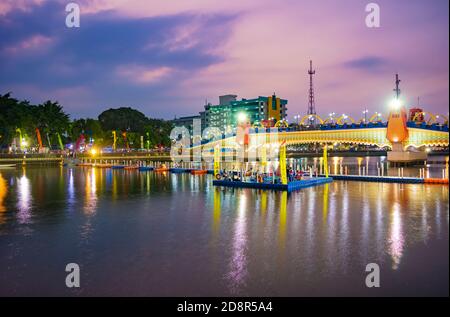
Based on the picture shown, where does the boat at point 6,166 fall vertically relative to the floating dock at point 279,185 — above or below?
above

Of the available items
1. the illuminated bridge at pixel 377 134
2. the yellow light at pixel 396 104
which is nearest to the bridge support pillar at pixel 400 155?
the illuminated bridge at pixel 377 134

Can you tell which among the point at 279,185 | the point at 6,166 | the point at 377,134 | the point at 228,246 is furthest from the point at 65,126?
the point at 228,246

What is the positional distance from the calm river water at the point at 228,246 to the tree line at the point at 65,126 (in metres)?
81.9

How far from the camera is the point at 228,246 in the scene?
18.3 meters

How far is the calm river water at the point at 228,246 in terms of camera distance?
44.2 feet

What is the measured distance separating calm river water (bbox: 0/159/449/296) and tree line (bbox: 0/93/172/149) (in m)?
81.9

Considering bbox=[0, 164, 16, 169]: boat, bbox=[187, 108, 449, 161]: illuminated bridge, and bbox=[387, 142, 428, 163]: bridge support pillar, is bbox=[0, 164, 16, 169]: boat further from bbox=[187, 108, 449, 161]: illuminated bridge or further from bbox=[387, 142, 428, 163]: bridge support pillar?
bbox=[387, 142, 428, 163]: bridge support pillar

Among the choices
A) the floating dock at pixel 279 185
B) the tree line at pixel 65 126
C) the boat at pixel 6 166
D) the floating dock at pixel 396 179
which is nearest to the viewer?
the floating dock at pixel 279 185

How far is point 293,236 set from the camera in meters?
19.9

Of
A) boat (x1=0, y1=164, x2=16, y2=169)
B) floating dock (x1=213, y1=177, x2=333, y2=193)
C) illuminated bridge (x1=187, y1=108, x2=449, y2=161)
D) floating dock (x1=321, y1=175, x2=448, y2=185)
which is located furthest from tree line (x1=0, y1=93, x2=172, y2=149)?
floating dock (x1=321, y1=175, x2=448, y2=185)

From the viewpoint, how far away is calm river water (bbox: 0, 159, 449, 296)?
1348 centimetres

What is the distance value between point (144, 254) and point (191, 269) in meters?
3.03

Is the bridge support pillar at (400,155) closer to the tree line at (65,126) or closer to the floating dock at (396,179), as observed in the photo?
the floating dock at (396,179)
